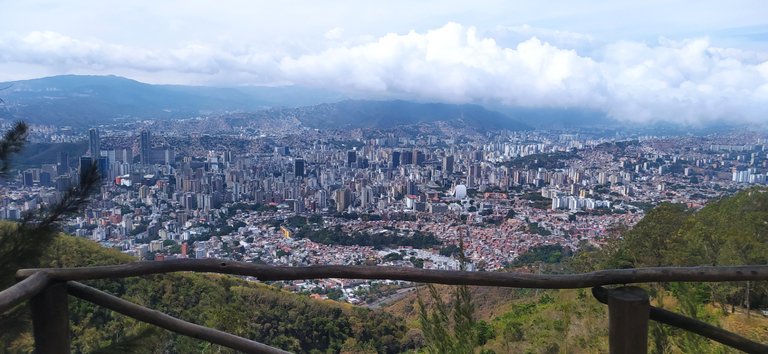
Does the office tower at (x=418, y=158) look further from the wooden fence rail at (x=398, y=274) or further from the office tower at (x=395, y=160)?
the wooden fence rail at (x=398, y=274)

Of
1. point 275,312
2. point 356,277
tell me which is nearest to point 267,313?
point 275,312

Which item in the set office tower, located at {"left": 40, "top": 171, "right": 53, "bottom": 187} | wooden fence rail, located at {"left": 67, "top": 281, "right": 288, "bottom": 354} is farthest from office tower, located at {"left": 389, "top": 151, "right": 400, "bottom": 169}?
wooden fence rail, located at {"left": 67, "top": 281, "right": 288, "bottom": 354}

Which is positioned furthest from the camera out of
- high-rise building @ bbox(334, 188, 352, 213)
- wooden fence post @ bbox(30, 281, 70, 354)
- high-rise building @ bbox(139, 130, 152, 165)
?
high-rise building @ bbox(139, 130, 152, 165)

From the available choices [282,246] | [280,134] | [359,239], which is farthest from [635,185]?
[280,134]

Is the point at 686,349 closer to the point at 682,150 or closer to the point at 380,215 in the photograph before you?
the point at 380,215

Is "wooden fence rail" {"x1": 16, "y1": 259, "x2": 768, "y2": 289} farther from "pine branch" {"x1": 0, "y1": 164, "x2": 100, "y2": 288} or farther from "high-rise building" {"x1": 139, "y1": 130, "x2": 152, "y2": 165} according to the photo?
"high-rise building" {"x1": 139, "y1": 130, "x2": 152, "y2": 165}

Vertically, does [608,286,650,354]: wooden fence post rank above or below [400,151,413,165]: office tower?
above

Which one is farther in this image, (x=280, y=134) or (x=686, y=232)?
(x=280, y=134)
